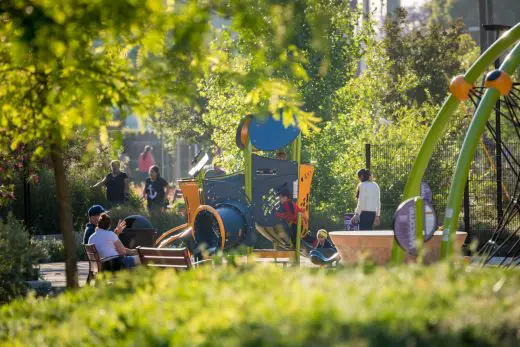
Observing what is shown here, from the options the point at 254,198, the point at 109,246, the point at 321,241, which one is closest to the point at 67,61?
the point at 109,246

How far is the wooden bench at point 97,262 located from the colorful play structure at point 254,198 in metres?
3.28

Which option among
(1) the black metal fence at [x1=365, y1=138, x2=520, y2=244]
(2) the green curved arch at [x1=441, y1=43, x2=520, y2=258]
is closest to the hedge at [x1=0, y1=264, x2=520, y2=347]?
(2) the green curved arch at [x1=441, y1=43, x2=520, y2=258]

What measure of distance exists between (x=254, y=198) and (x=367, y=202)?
7.42 ft

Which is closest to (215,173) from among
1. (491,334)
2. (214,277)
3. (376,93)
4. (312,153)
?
(312,153)

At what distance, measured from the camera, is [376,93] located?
28.6 metres

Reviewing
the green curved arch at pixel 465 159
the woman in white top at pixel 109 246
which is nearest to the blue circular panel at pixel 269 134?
the woman in white top at pixel 109 246

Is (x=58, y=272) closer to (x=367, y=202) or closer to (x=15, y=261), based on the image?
(x=15, y=261)

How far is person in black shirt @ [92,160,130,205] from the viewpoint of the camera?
22.8 metres

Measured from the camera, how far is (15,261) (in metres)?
12.9

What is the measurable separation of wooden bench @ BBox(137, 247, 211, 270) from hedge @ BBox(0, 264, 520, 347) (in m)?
4.31

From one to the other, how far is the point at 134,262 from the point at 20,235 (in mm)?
1564

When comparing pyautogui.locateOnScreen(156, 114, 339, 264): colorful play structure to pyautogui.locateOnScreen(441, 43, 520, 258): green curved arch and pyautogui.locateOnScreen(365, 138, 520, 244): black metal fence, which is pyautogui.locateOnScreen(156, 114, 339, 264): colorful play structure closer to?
pyautogui.locateOnScreen(365, 138, 520, 244): black metal fence

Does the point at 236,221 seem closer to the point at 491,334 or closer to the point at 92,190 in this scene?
the point at 92,190

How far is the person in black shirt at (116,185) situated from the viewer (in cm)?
2284
